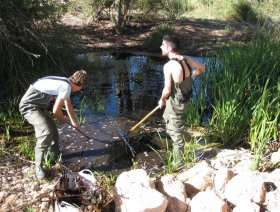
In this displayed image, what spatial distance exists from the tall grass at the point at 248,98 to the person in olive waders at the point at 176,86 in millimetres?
875

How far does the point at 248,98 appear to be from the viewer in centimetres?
526

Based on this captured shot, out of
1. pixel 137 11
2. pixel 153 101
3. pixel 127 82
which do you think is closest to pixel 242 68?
pixel 153 101

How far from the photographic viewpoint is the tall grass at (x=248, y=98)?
4.97m

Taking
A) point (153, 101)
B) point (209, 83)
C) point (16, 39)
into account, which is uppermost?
point (16, 39)

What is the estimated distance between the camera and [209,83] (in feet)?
20.3

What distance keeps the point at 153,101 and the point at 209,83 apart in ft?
5.09

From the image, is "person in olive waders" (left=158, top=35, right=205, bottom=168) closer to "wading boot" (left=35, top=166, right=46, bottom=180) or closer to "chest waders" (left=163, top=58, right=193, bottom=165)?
"chest waders" (left=163, top=58, right=193, bottom=165)

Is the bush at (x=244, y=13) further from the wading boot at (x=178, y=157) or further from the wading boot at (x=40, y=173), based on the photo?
the wading boot at (x=40, y=173)

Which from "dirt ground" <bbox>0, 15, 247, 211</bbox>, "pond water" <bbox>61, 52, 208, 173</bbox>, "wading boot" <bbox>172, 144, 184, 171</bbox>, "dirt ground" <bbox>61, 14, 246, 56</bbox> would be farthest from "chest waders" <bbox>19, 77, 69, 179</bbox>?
"dirt ground" <bbox>61, 14, 246, 56</bbox>

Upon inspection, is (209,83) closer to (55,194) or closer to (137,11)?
(55,194)

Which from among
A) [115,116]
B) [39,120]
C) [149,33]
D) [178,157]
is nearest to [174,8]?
[149,33]

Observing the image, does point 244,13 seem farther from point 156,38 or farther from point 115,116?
point 115,116

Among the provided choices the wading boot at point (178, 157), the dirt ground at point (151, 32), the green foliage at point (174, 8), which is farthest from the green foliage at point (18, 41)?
the green foliage at point (174, 8)

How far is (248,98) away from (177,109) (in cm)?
132
